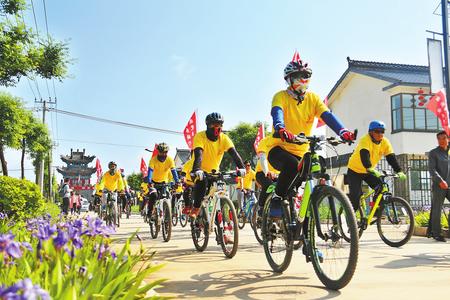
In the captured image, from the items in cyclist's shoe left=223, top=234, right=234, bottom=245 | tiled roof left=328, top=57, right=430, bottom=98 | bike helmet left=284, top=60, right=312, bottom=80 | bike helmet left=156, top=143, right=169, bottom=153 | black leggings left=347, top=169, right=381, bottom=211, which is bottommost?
cyclist's shoe left=223, top=234, right=234, bottom=245

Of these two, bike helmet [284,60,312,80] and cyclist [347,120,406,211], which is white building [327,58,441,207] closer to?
cyclist [347,120,406,211]

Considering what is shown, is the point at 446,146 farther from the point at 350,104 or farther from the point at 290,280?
the point at 350,104

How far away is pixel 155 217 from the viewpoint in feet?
31.4

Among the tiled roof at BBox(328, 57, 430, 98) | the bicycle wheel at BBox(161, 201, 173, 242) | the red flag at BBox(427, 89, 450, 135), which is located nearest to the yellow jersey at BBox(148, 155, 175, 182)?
the bicycle wheel at BBox(161, 201, 173, 242)

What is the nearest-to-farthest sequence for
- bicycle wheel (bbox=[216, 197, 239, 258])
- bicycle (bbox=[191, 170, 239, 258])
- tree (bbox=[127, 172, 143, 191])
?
bicycle wheel (bbox=[216, 197, 239, 258]) < bicycle (bbox=[191, 170, 239, 258]) < tree (bbox=[127, 172, 143, 191])

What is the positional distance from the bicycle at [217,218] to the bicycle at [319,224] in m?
1.56

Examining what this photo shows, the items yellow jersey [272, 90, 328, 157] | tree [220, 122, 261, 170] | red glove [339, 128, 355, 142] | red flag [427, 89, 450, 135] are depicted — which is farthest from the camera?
tree [220, 122, 261, 170]

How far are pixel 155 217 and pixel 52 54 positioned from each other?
7304mm

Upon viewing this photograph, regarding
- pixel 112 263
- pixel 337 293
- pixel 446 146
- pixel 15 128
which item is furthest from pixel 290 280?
pixel 15 128

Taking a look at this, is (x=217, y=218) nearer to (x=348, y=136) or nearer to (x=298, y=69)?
→ (x=298, y=69)

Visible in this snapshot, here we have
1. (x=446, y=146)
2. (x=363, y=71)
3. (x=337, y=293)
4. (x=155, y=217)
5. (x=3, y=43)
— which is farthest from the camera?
(x=363, y=71)

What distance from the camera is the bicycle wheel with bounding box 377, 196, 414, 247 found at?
6898mm

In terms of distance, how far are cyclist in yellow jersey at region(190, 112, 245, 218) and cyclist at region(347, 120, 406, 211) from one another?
1.92 meters

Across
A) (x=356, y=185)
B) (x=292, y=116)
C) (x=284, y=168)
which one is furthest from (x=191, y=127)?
(x=284, y=168)
